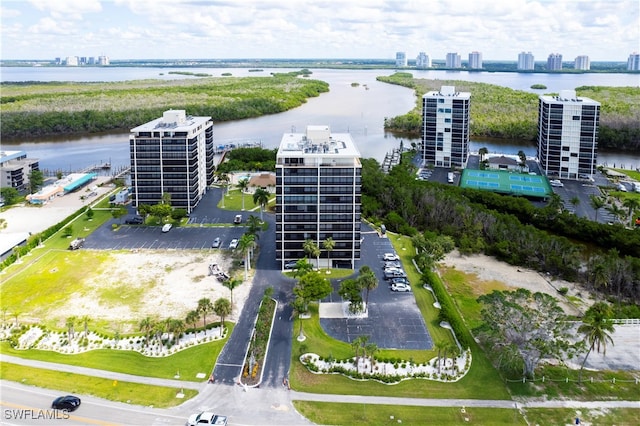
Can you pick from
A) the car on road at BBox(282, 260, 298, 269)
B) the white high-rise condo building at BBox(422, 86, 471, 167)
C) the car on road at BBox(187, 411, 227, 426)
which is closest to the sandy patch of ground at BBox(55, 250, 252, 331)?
the car on road at BBox(282, 260, 298, 269)

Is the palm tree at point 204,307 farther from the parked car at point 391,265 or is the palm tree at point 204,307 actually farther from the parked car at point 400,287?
the parked car at point 391,265

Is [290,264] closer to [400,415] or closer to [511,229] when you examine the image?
[400,415]

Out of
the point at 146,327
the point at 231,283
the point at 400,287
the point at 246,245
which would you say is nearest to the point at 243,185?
the point at 246,245

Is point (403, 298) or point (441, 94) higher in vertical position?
point (441, 94)

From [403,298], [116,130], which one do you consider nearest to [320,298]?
[403,298]

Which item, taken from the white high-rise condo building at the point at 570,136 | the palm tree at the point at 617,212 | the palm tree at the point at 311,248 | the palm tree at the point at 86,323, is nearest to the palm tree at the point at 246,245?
the palm tree at the point at 311,248

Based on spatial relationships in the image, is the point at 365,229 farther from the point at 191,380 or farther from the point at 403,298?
the point at 191,380
